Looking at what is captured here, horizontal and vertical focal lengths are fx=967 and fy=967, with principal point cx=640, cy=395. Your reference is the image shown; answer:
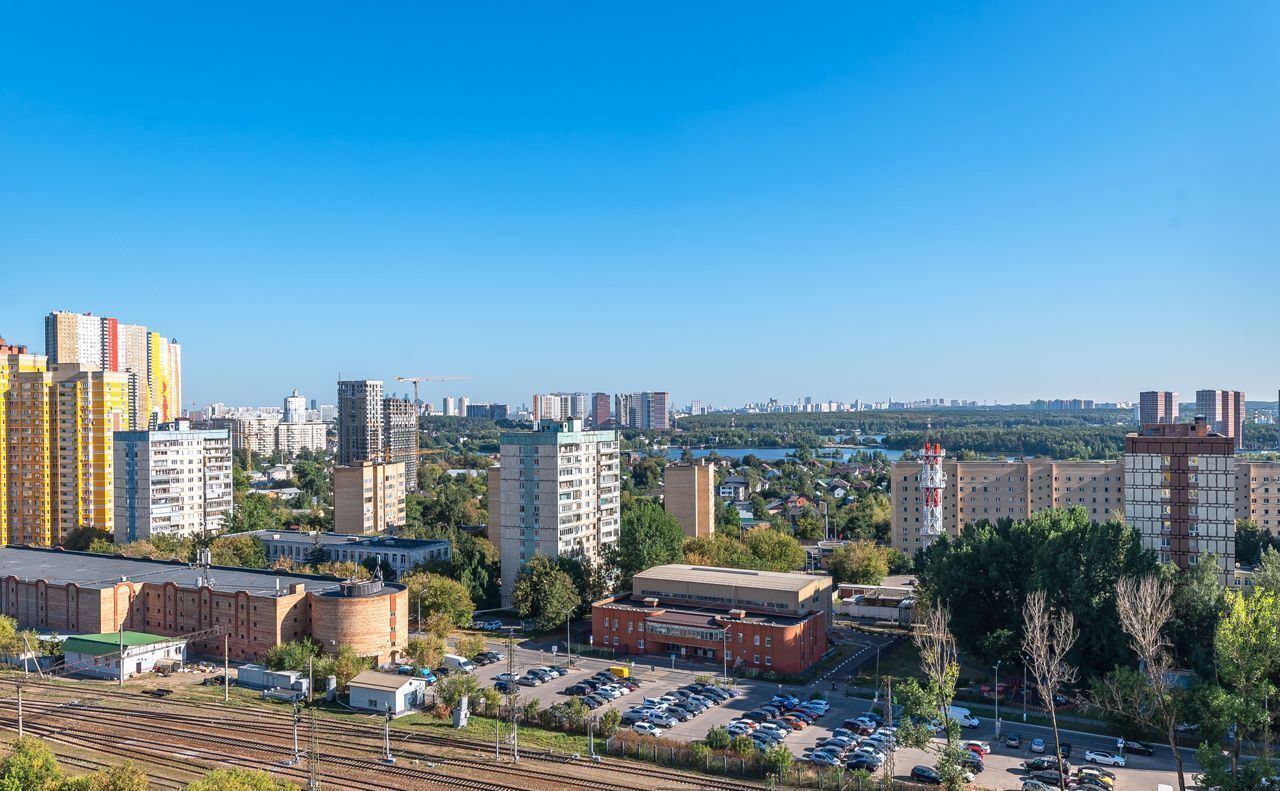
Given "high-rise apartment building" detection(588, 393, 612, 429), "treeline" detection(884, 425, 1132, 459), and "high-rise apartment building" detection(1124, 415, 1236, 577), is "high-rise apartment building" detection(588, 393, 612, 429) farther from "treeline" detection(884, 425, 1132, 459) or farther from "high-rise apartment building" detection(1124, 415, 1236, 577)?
"high-rise apartment building" detection(1124, 415, 1236, 577)

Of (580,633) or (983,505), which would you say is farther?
(983,505)

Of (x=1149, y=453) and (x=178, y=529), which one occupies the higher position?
(x=1149, y=453)

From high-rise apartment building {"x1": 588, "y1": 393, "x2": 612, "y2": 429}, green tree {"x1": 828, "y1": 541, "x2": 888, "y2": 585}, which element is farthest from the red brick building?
high-rise apartment building {"x1": 588, "y1": 393, "x2": 612, "y2": 429}

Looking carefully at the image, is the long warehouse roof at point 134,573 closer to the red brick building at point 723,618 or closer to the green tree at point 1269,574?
the red brick building at point 723,618

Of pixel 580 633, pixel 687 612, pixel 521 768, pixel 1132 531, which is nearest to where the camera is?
pixel 521 768

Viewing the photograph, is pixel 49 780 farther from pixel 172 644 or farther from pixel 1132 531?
pixel 1132 531

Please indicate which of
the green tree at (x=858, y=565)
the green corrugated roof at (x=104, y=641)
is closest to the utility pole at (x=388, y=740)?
the green corrugated roof at (x=104, y=641)

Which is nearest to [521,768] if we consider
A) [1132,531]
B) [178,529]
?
[1132,531]
